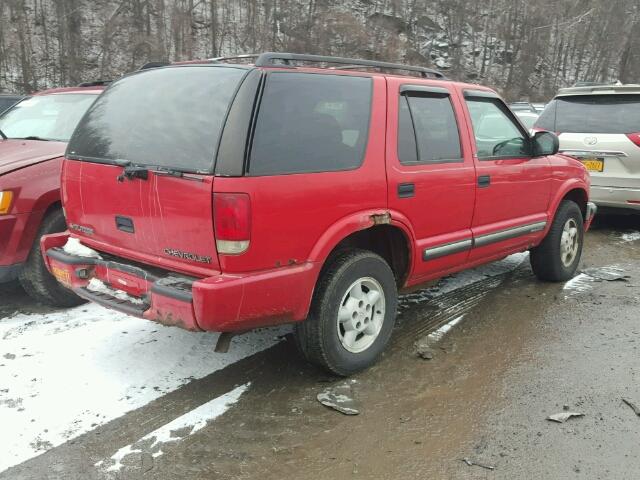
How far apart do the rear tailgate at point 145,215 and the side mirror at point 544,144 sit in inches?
124

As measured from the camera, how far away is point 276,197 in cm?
289

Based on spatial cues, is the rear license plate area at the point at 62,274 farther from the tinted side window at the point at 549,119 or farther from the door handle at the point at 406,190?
the tinted side window at the point at 549,119

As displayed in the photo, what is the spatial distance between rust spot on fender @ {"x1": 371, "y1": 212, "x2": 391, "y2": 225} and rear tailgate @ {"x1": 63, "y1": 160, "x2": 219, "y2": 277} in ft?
3.45

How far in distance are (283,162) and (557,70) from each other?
40.5 meters

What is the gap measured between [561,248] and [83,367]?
4.30 metres

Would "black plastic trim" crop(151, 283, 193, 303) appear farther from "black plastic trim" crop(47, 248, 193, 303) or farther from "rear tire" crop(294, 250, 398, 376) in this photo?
"rear tire" crop(294, 250, 398, 376)

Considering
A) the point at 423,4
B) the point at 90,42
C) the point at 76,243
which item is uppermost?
the point at 423,4

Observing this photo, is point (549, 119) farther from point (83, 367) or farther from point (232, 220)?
point (83, 367)

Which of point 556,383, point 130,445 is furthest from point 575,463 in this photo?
point 130,445

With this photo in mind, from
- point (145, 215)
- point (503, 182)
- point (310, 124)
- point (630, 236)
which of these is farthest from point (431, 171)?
point (630, 236)

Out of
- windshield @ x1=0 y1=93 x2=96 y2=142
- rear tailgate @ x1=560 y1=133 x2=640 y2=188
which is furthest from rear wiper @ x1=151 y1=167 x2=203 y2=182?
rear tailgate @ x1=560 y1=133 x2=640 y2=188

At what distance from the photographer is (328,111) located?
326 cm

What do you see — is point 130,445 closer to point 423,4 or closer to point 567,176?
point 567,176

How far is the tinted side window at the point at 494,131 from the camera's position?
4372 mm
